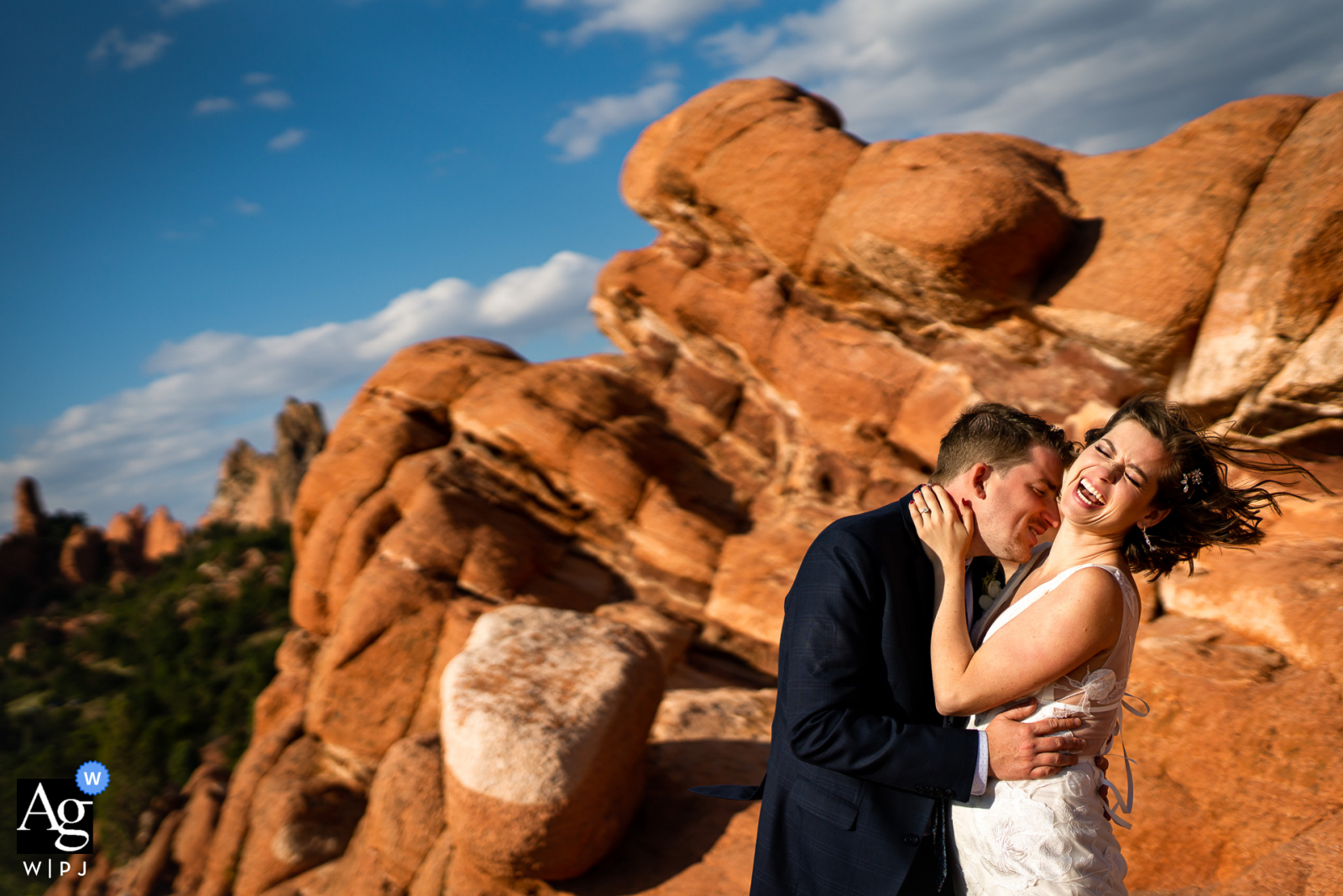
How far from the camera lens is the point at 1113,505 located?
101 inches

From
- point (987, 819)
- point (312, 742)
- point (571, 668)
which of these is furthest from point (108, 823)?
point (987, 819)

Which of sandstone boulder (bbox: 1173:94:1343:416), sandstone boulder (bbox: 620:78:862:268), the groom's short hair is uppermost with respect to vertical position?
sandstone boulder (bbox: 620:78:862:268)

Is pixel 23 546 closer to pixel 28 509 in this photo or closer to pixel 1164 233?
pixel 28 509

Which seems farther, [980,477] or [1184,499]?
[980,477]

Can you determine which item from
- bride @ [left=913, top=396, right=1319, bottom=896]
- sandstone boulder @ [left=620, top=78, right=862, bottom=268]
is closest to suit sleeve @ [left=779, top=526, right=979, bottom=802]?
bride @ [left=913, top=396, right=1319, bottom=896]

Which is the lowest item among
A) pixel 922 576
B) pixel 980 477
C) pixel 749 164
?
pixel 922 576

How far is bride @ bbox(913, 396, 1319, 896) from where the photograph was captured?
98.0 inches

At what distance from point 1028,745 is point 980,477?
2.89ft

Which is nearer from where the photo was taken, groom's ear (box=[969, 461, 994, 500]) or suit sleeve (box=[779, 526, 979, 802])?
suit sleeve (box=[779, 526, 979, 802])

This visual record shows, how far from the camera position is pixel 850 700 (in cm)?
261

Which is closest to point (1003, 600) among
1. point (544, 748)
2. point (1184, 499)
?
point (1184, 499)

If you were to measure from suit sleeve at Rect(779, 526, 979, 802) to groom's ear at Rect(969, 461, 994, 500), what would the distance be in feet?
1.55

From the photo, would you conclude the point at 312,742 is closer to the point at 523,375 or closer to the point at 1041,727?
the point at 523,375

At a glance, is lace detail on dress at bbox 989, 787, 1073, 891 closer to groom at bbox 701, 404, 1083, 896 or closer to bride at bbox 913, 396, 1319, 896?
bride at bbox 913, 396, 1319, 896
